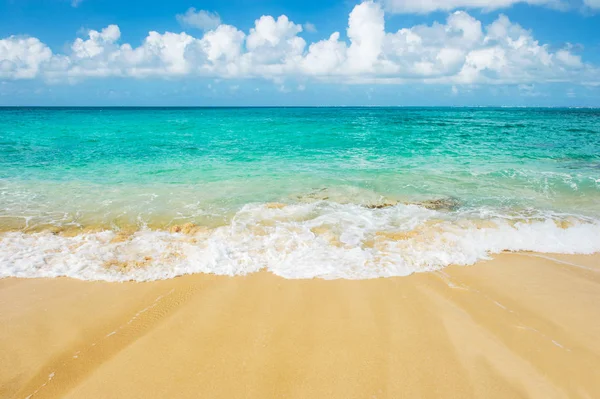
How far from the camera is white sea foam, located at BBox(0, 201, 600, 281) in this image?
5574mm

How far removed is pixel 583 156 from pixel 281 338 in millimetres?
21329

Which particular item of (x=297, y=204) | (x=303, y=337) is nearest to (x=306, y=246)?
(x=303, y=337)

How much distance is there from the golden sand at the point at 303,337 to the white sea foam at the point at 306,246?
1.23ft

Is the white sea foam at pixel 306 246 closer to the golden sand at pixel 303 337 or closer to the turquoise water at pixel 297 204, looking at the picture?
the turquoise water at pixel 297 204

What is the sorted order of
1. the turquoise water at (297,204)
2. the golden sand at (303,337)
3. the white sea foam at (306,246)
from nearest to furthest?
the golden sand at (303,337) → the white sea foam at (306,246) → the turquoise water at (297,204)

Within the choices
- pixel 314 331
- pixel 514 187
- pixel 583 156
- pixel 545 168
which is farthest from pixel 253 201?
pixel 583 156

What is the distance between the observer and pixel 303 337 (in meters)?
3.93

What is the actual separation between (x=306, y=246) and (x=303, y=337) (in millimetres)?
2587

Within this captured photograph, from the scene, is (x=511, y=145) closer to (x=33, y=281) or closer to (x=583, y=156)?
(x=583, y=156)

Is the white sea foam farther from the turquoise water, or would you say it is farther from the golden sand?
the golden sand

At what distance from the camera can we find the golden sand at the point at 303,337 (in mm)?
3297

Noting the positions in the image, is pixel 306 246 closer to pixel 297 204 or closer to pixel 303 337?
pixel 303 337

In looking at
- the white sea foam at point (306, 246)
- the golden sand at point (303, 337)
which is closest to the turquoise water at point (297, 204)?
the white sea foam at point (306, 246)

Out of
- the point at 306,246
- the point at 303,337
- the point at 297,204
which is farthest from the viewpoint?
the point at 297,204
